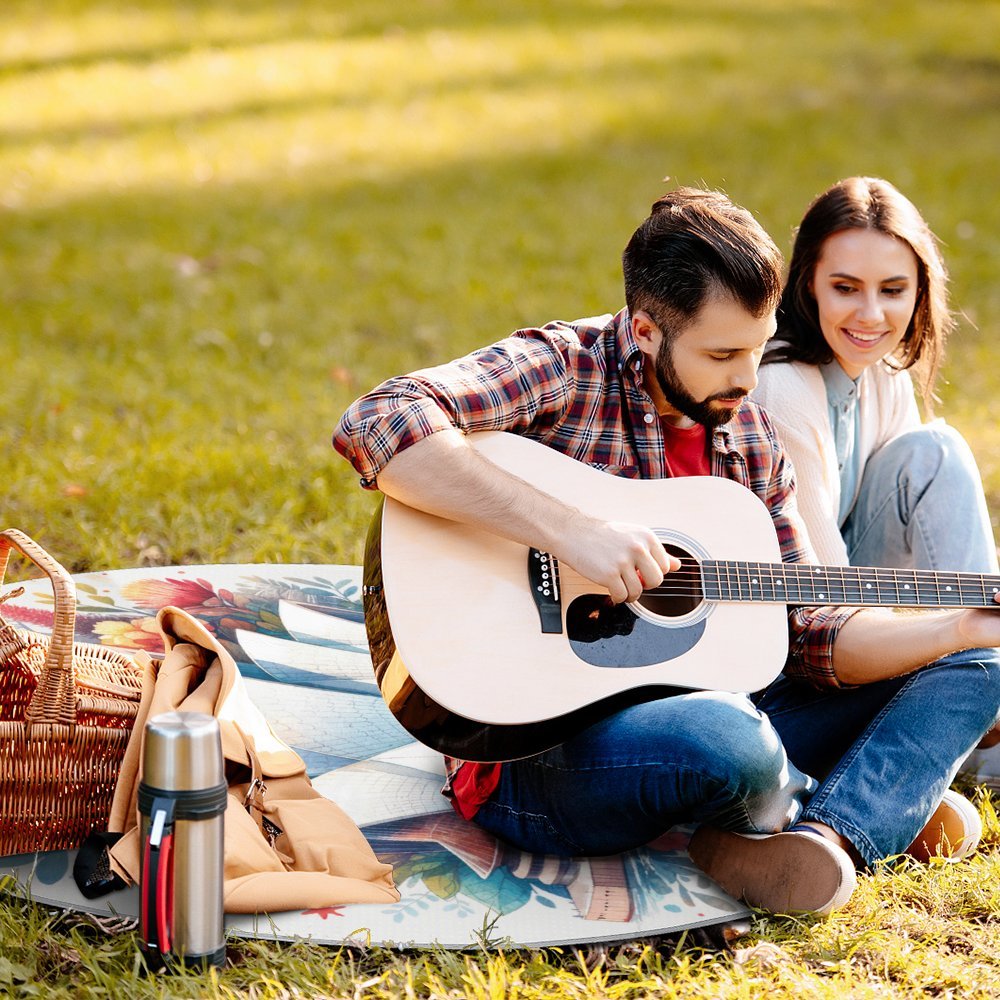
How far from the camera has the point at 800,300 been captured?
136 inches

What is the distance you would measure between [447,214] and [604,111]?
2.38 meters

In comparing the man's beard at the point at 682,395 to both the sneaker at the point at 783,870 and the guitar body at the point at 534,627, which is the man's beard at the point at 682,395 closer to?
the guitar body at the point at 534,627

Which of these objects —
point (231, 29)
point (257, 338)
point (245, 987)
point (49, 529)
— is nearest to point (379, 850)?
point (245, 987)

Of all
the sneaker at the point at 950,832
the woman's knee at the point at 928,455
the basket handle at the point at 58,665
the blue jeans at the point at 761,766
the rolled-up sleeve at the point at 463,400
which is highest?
the rolled-up sleeve at the point at 463,400

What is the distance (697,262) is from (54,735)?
153 cm

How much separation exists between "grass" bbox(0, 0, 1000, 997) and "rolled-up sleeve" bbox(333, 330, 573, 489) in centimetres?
94

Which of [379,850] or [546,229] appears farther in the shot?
[546,229]

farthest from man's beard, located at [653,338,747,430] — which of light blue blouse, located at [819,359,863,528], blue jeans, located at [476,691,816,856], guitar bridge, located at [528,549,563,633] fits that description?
light blue blouse, located at [819,359,863,528]

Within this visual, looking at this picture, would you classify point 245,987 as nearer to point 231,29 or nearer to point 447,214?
point 447,214

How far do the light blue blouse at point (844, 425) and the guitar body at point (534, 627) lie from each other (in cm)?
72

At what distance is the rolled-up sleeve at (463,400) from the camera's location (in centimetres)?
258

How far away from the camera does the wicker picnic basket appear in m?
2.49

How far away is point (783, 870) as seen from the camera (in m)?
2.58

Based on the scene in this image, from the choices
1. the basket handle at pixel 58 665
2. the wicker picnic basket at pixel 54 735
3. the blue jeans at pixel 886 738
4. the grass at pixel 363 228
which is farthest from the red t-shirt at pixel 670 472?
the basket handle at pixel 58 665
